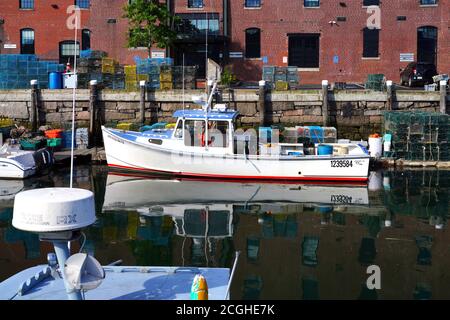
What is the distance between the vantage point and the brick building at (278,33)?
1428 inches

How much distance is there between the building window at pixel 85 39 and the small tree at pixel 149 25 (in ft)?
12.8

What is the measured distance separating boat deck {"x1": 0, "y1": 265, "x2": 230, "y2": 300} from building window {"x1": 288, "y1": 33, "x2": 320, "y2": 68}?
96.9ft

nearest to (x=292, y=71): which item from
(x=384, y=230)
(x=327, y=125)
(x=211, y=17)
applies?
(x=327, y=125)

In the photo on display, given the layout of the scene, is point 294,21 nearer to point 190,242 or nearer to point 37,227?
point 190,242

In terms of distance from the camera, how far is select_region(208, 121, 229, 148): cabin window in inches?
835

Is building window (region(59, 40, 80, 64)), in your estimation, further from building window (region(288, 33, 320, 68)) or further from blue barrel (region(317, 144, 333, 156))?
blue barrel (region(317, 144, 333, 156))

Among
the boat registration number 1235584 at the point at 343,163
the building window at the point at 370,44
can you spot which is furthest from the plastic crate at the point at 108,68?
the building window at the point at 370,44

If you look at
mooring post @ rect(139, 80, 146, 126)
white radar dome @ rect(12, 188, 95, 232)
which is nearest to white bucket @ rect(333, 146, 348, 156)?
mooring post @ rect(139, 80, 146, 126)

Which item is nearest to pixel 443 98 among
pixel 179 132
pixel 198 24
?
pixel 179 132

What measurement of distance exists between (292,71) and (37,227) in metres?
22.8

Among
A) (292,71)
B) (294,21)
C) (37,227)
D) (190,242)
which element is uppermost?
(294,21)

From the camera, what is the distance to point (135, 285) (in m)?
7.81
